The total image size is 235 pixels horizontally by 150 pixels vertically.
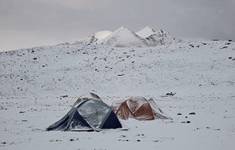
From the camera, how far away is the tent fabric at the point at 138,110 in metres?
27.8

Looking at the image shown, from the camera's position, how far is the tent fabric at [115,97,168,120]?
27.8 meters

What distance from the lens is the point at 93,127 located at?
22.8m

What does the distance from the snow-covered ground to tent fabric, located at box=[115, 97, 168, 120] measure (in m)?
0.90

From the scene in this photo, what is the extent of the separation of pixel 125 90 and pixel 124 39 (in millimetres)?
24302

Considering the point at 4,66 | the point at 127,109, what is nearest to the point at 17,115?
the point at 127,109

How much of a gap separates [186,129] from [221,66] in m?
31.7

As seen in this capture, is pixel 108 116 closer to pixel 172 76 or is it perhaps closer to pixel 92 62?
pixel 172 76

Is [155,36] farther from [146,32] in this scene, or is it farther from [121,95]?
[121,95]

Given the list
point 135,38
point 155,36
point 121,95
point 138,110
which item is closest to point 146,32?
point 155,36

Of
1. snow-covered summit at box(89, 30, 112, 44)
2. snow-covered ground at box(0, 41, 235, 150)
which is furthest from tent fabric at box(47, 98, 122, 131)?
snow-covered summit at box(89, 30, 112, 44)

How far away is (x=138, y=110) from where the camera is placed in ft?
91.9

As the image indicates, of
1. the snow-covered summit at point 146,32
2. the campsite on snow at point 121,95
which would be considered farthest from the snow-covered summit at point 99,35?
the snow-covered summit at point 146,32

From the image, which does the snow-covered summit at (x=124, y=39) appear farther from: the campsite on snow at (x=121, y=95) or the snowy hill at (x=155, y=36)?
the snowy hill at (x=155, y=36)

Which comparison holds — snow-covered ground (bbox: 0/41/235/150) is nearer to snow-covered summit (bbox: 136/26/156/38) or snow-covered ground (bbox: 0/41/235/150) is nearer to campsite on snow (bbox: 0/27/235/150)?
campsite on snow (bbox: 0/27/235/150)
